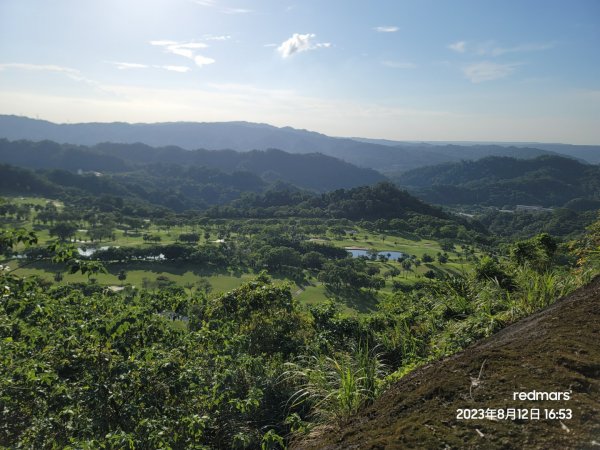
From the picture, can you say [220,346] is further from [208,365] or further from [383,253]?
[383,253]


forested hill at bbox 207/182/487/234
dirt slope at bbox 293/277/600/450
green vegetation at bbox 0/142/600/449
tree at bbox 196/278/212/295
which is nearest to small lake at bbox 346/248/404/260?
forested hill at bbox 207/182/487/234

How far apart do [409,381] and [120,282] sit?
255ft

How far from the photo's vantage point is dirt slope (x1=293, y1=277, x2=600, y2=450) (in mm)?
2695

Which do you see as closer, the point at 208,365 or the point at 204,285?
the point at 208,365

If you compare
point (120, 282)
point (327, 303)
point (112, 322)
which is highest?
point (112, 322)

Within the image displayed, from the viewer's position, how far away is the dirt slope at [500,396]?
2695mm

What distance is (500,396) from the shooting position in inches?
123

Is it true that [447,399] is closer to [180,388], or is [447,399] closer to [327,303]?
[180,388]

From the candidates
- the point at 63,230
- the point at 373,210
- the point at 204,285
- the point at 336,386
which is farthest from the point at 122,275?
the point at 373,210

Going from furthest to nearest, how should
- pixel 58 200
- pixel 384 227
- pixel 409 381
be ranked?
pixel 58 200, pixel 384 227, pixel 409 381

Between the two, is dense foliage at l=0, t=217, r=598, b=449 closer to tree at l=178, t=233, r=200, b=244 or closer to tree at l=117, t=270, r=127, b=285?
tree at l=117, t=270, r=127, b=285

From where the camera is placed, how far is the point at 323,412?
4.48 meters

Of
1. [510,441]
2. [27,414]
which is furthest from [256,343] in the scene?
[510,441]

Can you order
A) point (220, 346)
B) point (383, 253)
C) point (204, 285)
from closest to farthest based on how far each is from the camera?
point (220, 346)
point (204, 285)
point (383, 253)
